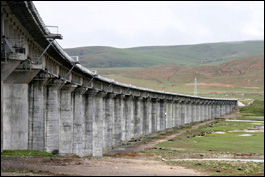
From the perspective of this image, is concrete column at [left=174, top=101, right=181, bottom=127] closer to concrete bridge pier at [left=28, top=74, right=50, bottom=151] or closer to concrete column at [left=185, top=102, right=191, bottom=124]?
concrete column at [left=185, top=102, right=191, bottom=124]

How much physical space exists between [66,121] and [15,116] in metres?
16.8

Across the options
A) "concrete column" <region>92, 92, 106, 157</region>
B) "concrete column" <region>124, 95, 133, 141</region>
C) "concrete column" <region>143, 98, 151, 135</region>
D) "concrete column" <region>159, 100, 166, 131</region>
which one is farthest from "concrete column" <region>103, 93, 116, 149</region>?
"concrete column" <region>159, 100, 166, 131</region>

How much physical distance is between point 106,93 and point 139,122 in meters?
26.3

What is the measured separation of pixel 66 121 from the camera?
5812 cm

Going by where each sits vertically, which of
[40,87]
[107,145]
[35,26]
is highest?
[35,26]

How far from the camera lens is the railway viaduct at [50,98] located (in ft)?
123

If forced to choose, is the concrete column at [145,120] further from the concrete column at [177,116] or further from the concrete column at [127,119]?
the concrete column at [177,116]

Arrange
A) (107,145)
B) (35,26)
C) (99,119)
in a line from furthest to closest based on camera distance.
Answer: (107,145), (99,119), (35,26)

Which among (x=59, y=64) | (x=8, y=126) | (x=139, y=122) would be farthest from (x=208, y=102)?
(x=8, y=126)

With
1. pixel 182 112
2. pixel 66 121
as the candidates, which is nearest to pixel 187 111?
pixel 182 112

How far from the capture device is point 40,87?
47.2 metres

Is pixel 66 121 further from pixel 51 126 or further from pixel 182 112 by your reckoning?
pixel 182 112

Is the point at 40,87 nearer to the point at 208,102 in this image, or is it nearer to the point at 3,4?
the point at 3,4

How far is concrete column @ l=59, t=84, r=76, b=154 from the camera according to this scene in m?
57.8
